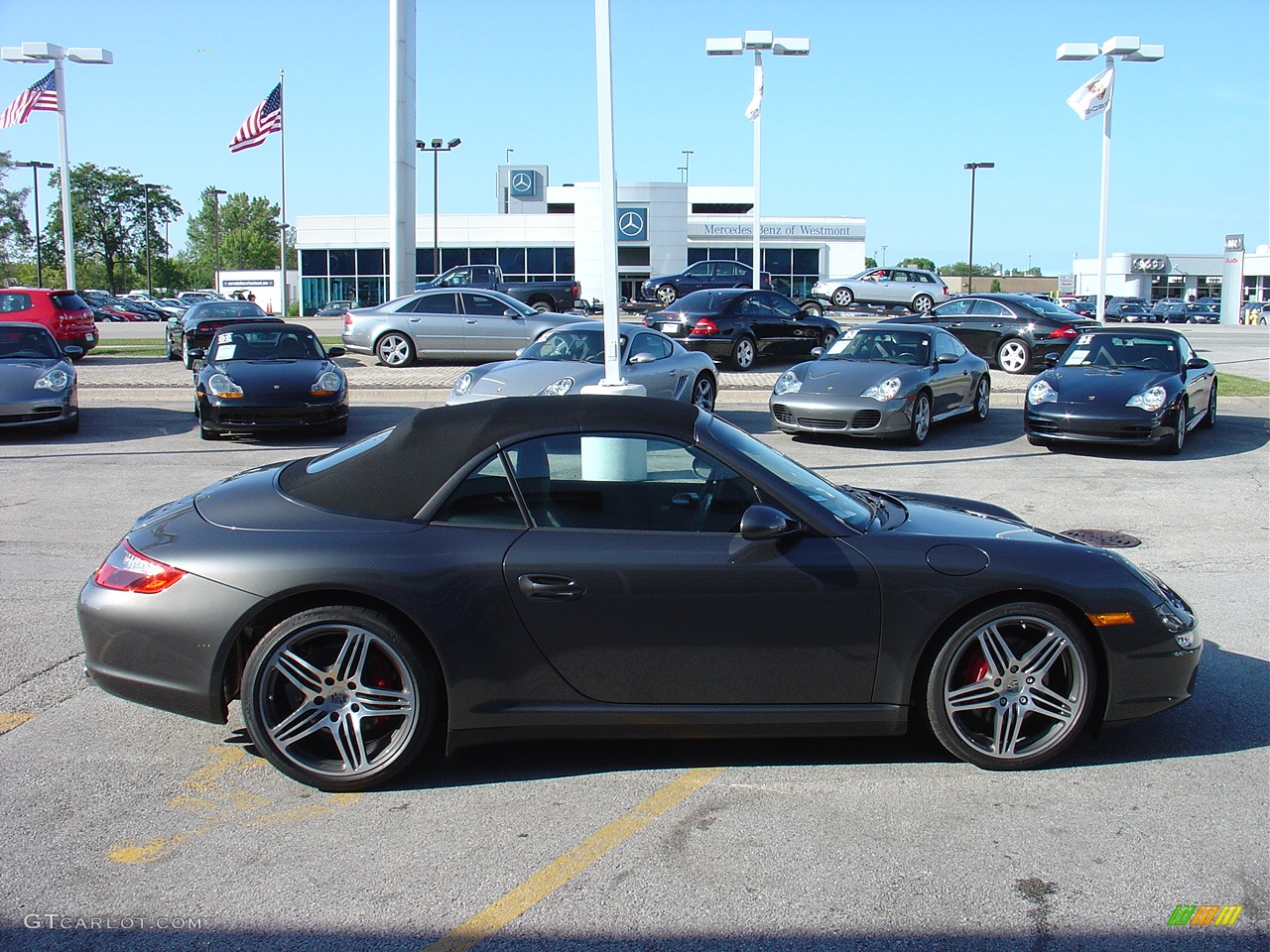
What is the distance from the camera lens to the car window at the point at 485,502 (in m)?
4.07

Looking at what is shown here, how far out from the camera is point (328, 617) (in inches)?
153

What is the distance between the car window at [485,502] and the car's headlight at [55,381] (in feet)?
36.7

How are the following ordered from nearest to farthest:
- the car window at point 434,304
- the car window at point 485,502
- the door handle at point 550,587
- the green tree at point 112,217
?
the door handle at point 550,587, the car window at point 485,502, the car window at point 434,304, the green tree at point 112,217

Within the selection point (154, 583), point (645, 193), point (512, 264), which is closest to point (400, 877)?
point (154, 583)

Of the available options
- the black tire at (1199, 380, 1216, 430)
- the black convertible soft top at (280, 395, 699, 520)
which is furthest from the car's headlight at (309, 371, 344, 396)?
the black tire at (1199, 380, 1216, 430)

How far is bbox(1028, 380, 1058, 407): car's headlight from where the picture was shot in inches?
506

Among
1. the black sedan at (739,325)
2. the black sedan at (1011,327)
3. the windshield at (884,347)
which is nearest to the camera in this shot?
the windshield at (884,347)

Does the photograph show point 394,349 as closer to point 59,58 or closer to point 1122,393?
point 1122,393

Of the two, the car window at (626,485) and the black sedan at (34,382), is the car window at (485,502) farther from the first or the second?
the black sedan at (34,382)

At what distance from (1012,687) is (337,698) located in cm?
249

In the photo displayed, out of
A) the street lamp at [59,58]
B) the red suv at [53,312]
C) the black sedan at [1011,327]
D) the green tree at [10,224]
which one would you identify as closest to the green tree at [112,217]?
the green tree at [10,224]

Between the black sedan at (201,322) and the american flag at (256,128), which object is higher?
the american flag at (256,128)

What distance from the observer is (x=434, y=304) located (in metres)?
21.0

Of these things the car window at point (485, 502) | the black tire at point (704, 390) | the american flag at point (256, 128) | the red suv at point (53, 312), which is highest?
the american flag at point (256, 128)
